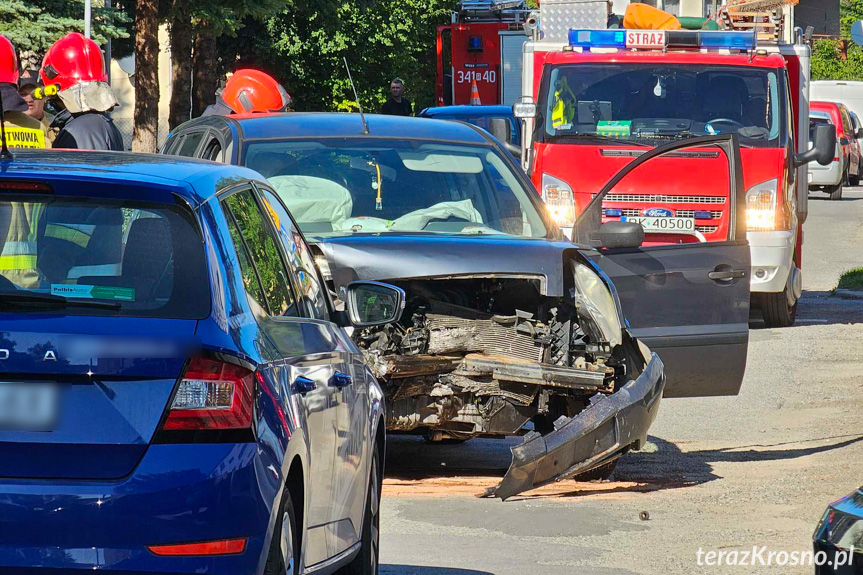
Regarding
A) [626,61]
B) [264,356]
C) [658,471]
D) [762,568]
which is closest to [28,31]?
[626,61]

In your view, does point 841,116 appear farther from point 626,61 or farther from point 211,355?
point 211,355

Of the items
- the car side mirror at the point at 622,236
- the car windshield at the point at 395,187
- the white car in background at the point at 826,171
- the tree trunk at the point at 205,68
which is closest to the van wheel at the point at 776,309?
→ the car side mirror at the point at 622,236

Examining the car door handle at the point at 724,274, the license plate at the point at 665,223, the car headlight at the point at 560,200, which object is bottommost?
the license plate at the point at 665,223

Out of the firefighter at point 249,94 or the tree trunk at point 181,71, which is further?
the tree trunk at point 181,71

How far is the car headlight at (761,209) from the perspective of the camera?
539 inches

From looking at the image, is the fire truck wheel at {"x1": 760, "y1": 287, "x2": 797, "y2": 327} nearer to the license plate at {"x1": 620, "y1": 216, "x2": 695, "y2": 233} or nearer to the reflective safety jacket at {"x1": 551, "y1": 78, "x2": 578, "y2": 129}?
the license plate at {"x1": 620, "y1": 216, "x2": 695, "y2": 233}

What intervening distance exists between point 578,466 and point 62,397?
3.96 metres

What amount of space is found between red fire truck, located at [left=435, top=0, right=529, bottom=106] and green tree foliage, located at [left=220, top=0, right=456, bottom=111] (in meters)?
4.53

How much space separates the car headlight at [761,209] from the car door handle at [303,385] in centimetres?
1004

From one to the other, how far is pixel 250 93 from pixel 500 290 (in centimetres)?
593

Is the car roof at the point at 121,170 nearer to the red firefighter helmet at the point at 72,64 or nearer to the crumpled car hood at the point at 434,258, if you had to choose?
the crumpled car hood at the point at 434,258

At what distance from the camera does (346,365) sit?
479 centimetres

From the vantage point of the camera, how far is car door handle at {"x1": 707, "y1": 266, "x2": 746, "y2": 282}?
857 centimetres

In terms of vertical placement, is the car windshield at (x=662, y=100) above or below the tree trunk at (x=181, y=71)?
above
